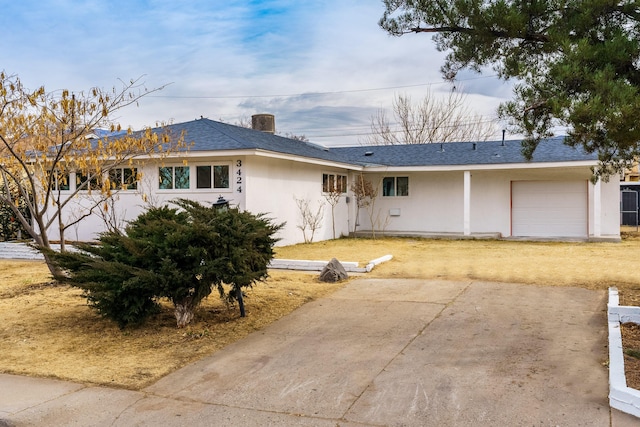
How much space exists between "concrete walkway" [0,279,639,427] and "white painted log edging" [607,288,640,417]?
0.09 metres

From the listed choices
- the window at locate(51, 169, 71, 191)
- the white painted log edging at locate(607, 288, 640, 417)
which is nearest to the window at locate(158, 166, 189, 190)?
the window at locate(51, 169, 71, 191)

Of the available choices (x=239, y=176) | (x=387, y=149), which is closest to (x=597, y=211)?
(x=387, y=149)

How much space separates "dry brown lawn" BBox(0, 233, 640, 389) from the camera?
221 inches

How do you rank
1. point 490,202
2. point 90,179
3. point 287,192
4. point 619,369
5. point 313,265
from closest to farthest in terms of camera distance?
point 619,369 → point 90,179 → point 313,265 → point 287,192 → point 490,202

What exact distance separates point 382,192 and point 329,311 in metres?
14.8

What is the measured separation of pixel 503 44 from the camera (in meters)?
7.14

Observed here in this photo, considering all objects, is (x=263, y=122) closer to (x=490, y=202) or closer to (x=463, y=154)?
(x=463, y=154)

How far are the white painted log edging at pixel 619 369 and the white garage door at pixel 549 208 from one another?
14.4 metres

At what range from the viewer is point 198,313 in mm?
7645

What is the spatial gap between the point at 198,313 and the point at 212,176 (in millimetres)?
8173

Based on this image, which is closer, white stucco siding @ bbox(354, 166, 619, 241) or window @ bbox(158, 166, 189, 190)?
window @ bbox(158, 166, 189, 190)

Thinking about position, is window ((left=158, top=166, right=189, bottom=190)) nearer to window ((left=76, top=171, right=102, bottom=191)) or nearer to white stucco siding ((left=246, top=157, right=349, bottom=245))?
window ((left=76, top=171, right=102, bottom=191))

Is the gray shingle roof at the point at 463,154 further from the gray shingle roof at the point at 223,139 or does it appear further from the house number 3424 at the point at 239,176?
the house number 3424 at the point at 239,176

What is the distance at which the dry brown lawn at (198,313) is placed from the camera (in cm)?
562
